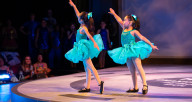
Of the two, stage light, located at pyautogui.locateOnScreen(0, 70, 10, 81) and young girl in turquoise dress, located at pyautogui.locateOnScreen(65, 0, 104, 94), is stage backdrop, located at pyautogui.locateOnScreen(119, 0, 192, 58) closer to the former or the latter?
stage light, located at pyautogui.locateOnScreen(0, 70, 10, 81)

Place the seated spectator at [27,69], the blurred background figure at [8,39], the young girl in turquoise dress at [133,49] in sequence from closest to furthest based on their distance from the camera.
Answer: the young girl in turquoise dress at [133,49] → the seated spectator at [27,69] → the blurred background figure at [8,39]

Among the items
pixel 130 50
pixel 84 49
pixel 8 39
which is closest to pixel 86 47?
pixel 84 49

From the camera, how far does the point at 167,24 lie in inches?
497

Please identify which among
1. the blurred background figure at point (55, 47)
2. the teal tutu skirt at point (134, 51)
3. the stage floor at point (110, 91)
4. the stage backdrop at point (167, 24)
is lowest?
the stage floor at point (110, 91)

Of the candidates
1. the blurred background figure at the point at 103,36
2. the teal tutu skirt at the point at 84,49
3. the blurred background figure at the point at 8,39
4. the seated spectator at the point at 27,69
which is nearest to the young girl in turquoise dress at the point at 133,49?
the teal tutu skirt at the point at 84,49

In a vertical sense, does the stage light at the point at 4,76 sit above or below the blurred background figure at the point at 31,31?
below

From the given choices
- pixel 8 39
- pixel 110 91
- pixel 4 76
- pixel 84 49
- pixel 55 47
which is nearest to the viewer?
pixel 84 49

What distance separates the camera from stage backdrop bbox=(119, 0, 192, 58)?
12.4 meters

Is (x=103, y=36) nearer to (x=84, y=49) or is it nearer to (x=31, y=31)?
(x=31, y=31)

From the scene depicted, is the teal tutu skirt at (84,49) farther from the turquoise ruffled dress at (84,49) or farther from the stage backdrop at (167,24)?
the stage backdrop at (167,24)

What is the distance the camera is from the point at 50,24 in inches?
434

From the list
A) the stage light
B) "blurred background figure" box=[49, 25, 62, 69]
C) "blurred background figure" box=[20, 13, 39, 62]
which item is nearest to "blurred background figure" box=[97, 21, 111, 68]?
"blurred background figure" box=[49, 25, 62, 69]

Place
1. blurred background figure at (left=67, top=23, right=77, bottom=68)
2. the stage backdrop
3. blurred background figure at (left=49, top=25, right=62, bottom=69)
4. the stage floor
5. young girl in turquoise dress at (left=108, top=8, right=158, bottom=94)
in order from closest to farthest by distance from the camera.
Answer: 1. the stage floor
2. young girl in turquoise dress at (left=108, top=8, right=158, bottom=94)
3. blurred background figure at (left=49, top=25, right=62, bottom=69)
4. blurred background figure at (left=67, top=23, right=77, bottom=68)
5. the stage backdrop

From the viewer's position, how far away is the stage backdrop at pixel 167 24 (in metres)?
12.4
